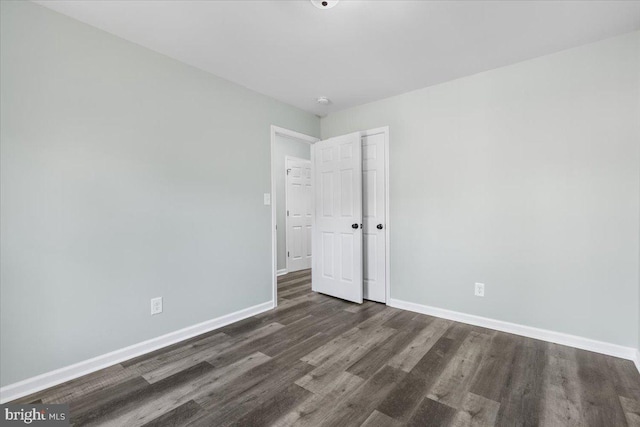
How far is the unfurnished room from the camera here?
1.75m

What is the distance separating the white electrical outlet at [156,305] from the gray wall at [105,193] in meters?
0.05

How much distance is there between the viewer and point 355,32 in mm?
2104

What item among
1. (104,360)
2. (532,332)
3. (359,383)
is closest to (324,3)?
(359,383)

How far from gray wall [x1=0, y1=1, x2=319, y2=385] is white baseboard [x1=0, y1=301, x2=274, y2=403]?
0.16 ft

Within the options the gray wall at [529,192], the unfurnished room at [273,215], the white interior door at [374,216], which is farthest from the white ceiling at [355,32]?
the white interior door at [374,216]

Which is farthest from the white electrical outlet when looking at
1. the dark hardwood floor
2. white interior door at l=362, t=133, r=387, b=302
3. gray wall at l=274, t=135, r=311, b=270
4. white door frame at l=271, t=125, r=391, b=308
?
A: gray wall at l=274, t=135, r=311, b=270

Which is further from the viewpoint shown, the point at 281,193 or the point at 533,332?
the point at 281,193

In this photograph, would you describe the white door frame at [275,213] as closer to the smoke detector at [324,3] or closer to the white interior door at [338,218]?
the white interior door at [338,218]

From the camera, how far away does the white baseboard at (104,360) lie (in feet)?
5.71

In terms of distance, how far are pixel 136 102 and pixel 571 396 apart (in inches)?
143

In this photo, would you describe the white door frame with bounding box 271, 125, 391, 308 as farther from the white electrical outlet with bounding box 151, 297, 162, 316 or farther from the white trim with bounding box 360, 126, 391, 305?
the white electrical outlet with bounding box 151, 297, 162, 316

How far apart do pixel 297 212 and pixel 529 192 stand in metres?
3.52

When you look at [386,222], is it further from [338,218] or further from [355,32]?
[355,32]

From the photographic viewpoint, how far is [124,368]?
206cm
